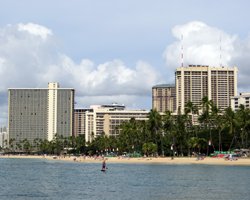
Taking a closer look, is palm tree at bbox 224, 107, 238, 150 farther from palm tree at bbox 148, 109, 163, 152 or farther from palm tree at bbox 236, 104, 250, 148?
palm tree at bbox 148, 109, 163, 152

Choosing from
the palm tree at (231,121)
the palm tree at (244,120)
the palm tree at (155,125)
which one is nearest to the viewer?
the palm tree at (244,120)

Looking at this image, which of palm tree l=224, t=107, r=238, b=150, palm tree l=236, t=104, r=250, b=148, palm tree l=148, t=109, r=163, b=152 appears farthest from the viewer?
palm tree l=148, t=109, r=163, b=152

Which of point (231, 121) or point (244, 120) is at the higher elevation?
A: point (244, 120)

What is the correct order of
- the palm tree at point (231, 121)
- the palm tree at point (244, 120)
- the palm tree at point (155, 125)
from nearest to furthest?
the palm tree at point (244, 120) → the palm tree at point (231, 121) → the palm tree at point (155, 125)

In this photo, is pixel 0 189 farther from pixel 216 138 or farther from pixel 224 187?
pixel 216 138

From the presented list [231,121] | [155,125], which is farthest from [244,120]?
[155,125]

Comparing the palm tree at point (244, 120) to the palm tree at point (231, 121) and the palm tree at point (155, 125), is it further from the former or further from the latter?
the palm tree at point (155, 125)

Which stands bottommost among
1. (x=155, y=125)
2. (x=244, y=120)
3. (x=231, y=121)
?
(x=155, y=125)

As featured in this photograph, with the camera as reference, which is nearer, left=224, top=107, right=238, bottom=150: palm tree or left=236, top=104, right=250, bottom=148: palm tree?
left=236, top=104, right=250, bottom=148: palm tree

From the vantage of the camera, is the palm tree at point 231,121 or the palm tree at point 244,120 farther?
the palm tree at point 231,121

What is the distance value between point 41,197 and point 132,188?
44.8 feet

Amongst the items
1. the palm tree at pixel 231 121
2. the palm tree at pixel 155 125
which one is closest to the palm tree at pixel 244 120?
the palm tree at pixel 231 121

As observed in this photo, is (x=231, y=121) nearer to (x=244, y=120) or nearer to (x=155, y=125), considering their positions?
(x=244, y=120)

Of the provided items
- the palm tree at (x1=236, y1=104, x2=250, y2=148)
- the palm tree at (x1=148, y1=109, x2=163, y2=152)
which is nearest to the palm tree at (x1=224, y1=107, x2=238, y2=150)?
the palm tree at (x1=236, y1=104, x2=250, y2=148)
